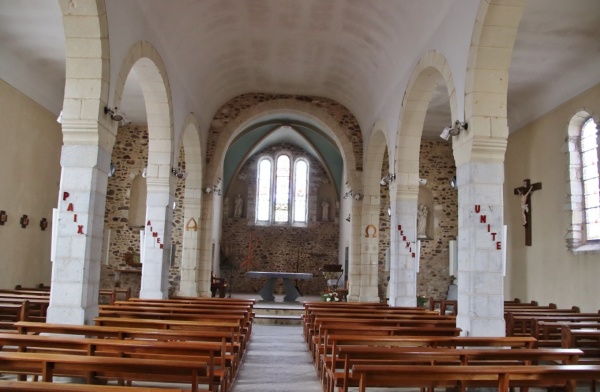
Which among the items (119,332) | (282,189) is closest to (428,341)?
(119,332)

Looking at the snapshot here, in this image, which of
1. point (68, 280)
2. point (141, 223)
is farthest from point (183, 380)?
point (141, 223)

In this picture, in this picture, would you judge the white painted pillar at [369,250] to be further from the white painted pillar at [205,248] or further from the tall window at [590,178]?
the tall window at [590,178]

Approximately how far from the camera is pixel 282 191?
22.5 m

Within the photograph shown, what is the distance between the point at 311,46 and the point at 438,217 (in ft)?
25.5

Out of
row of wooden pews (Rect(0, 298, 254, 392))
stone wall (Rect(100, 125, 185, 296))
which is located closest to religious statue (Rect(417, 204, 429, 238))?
stone wall (Rect(100, 125, 185, 296))

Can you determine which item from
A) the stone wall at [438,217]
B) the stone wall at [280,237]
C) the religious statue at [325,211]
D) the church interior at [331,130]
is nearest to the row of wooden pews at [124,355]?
the church interior at [331,130]

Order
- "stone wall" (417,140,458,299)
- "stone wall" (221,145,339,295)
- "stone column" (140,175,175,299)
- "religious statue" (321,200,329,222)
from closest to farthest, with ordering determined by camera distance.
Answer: "stone column" (140,175,175,299) < "stone wall" (417,140,458,299) < "stone wall" (221,145,339,295) < "religious statue" (321,200,329,222)

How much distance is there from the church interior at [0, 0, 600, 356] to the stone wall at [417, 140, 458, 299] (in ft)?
0.21

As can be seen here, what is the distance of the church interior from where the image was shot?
6730mm

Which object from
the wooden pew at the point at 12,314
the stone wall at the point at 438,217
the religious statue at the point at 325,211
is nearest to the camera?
the wooden pew at the point at 12,314

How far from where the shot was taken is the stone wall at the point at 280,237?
21.5m

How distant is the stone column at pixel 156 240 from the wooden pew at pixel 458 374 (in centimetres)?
770

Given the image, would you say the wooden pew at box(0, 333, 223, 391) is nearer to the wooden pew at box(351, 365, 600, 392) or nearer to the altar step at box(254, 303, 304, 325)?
the wooden pew at box(351, 365, 600, 392)

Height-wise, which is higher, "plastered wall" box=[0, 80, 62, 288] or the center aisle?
"plastered wall" box=[0, 80, 62, 288]
